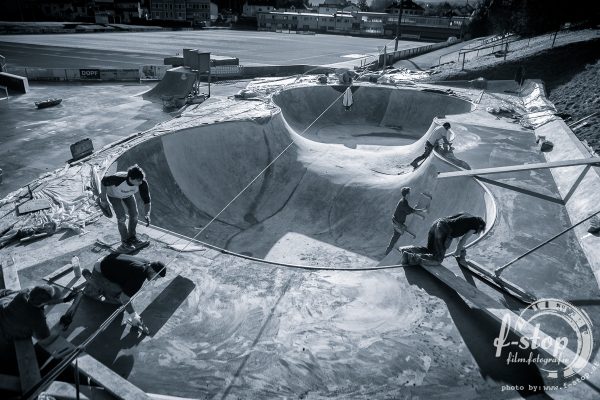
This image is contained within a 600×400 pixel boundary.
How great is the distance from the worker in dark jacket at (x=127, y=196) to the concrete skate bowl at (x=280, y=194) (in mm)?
3635

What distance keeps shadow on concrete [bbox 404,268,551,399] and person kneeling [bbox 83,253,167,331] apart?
5.01 meters

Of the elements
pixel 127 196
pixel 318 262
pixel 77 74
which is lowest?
Answer: pixel 318 262

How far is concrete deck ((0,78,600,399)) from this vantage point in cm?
557

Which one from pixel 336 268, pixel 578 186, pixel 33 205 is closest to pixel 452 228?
pixel 336 268

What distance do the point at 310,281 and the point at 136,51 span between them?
153ft

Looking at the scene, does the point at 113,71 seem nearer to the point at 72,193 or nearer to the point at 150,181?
the point at 150,181

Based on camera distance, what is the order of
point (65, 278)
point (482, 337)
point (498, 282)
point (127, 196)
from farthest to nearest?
1. point (127, 196)
2. point (498, 282)
3. point (65, 278)
4. point (482, 337)

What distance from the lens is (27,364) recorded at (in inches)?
192

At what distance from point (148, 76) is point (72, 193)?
73.5ft

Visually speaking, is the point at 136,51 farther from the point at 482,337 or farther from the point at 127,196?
the point at 482,337

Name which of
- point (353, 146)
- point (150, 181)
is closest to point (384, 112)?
point (353, 146)

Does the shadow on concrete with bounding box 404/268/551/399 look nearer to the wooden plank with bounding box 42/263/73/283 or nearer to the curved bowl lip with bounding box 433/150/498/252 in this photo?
the curved bowl lip with bounding box 433/150/498/252

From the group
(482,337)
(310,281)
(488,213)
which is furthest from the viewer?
(488,213)

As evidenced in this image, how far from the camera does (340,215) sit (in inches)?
587
